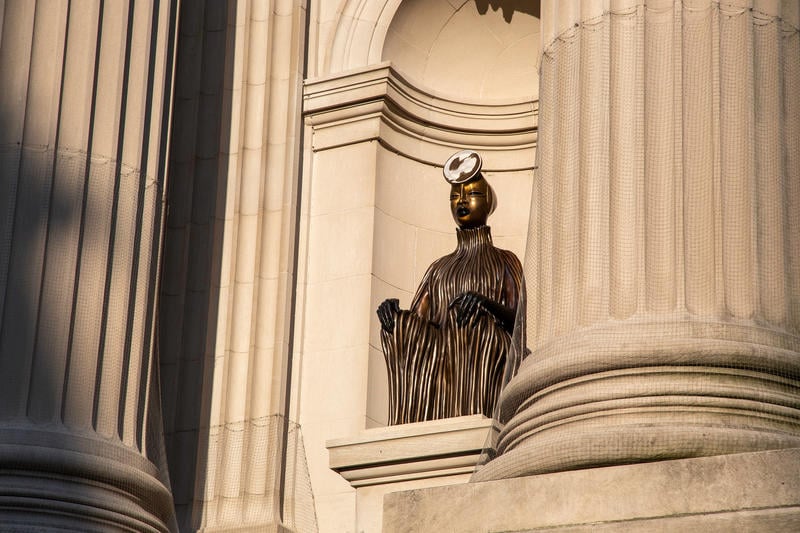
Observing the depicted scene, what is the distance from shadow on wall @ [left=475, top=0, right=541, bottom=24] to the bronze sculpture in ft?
7.41

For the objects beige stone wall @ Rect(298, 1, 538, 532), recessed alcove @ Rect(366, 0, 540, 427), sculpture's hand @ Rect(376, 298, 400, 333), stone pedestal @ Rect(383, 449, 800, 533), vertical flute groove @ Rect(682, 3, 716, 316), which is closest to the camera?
stone pedestal @ Rect(383, 449, 800, 533)

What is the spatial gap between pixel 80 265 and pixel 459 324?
290 cm

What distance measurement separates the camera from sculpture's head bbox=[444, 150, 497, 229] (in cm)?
1225

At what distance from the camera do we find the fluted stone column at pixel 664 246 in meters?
6.98

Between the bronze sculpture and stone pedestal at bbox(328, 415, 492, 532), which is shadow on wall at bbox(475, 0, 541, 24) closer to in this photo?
the bronze sculpture

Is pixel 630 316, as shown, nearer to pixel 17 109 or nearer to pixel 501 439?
pixel 501 439

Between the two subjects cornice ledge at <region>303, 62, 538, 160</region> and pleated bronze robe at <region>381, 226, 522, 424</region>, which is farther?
cornice ledge at <region>303, 62, 538, 160</region>

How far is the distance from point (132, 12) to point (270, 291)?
2871 mm

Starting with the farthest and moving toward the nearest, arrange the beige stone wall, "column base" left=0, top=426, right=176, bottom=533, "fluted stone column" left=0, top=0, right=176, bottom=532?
1. the beige stone wall
2. "fluted stone column" left=0, top=0, right=176, bottom=532
3. "column base" left=0, top=426, right=176, bottom=533

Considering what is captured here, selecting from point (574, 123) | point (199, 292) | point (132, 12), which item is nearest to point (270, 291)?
point (199, 292)

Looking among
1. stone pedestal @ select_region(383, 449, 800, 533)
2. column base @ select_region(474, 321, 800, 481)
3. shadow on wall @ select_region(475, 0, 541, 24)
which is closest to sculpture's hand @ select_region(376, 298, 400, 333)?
shadow on wall @ select_region(475, 0, 541, 24)

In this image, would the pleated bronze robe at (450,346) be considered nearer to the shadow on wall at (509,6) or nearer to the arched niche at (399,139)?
the arched niche at (399,139)

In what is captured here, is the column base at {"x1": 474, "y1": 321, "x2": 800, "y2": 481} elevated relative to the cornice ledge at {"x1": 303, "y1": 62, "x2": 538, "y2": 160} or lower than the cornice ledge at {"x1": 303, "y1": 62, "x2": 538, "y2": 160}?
lower

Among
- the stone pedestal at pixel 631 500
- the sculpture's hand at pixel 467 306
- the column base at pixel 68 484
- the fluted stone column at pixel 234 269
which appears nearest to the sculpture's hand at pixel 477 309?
the sculpture's hand at pixel 467 306
